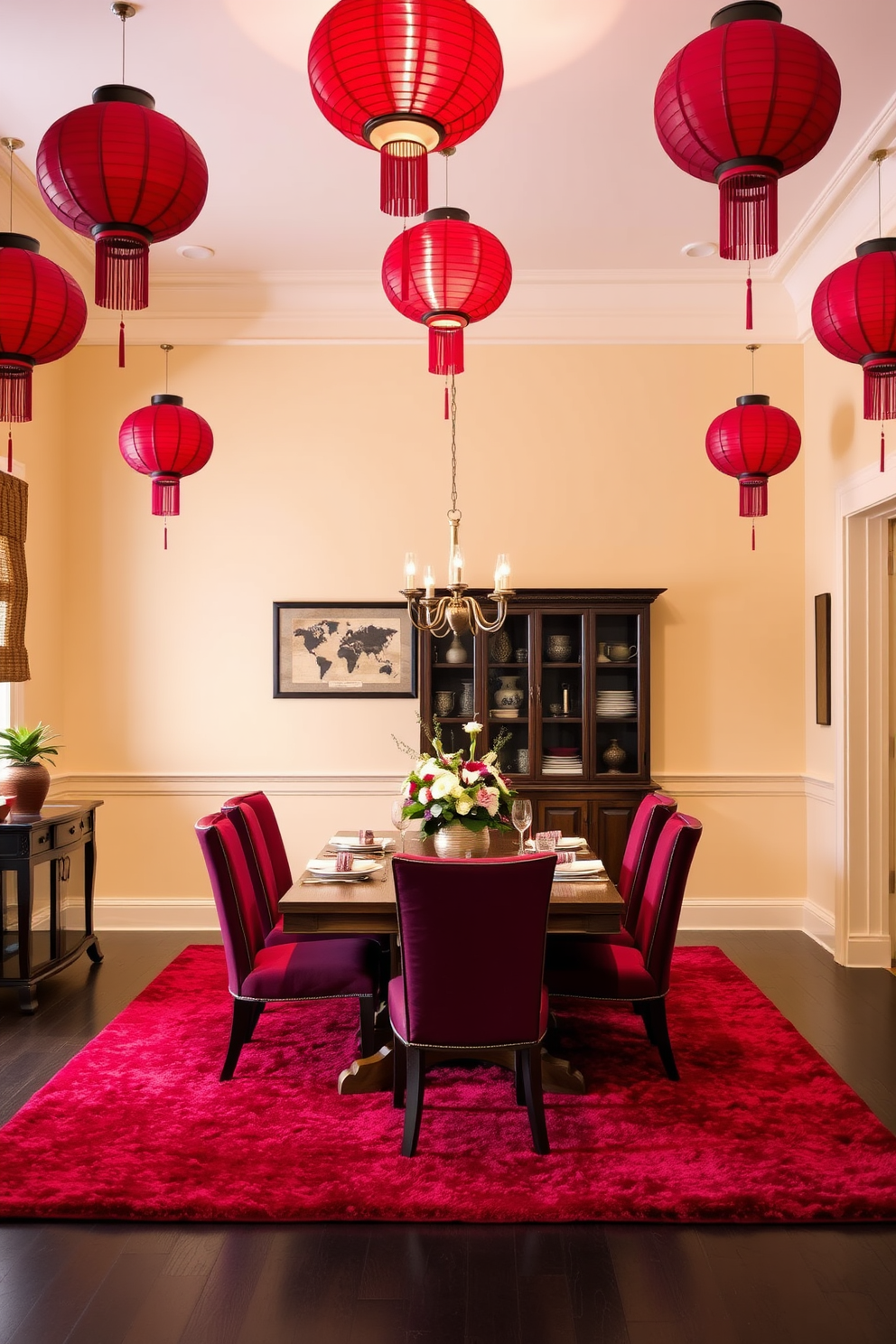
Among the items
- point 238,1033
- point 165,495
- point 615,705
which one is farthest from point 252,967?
point 615,705

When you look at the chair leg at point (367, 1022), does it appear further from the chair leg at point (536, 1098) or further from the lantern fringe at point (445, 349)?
the lantern fringe at point (445, 349)

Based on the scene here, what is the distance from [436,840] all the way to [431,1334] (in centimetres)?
163

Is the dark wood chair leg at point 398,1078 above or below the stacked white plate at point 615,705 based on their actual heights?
below

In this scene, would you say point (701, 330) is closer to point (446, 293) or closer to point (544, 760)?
point (544, 760)

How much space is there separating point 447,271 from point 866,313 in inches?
51.9

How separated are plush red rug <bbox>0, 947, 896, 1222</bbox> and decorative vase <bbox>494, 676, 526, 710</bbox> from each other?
6.17ft

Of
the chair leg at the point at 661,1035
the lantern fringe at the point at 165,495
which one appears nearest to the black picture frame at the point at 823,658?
the chair leg at the point at 661,1035

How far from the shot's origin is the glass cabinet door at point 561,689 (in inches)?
215

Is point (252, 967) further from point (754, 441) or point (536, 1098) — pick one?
point (754, 441)

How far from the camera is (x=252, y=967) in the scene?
3.57 meters

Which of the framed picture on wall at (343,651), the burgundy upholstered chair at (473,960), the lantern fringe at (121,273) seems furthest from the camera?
the framed picture on wall at (343,651)

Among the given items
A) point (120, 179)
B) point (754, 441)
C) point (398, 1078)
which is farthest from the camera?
point (754, 441)

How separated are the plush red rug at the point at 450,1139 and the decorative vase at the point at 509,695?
1880mm

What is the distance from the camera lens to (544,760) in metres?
5.46
